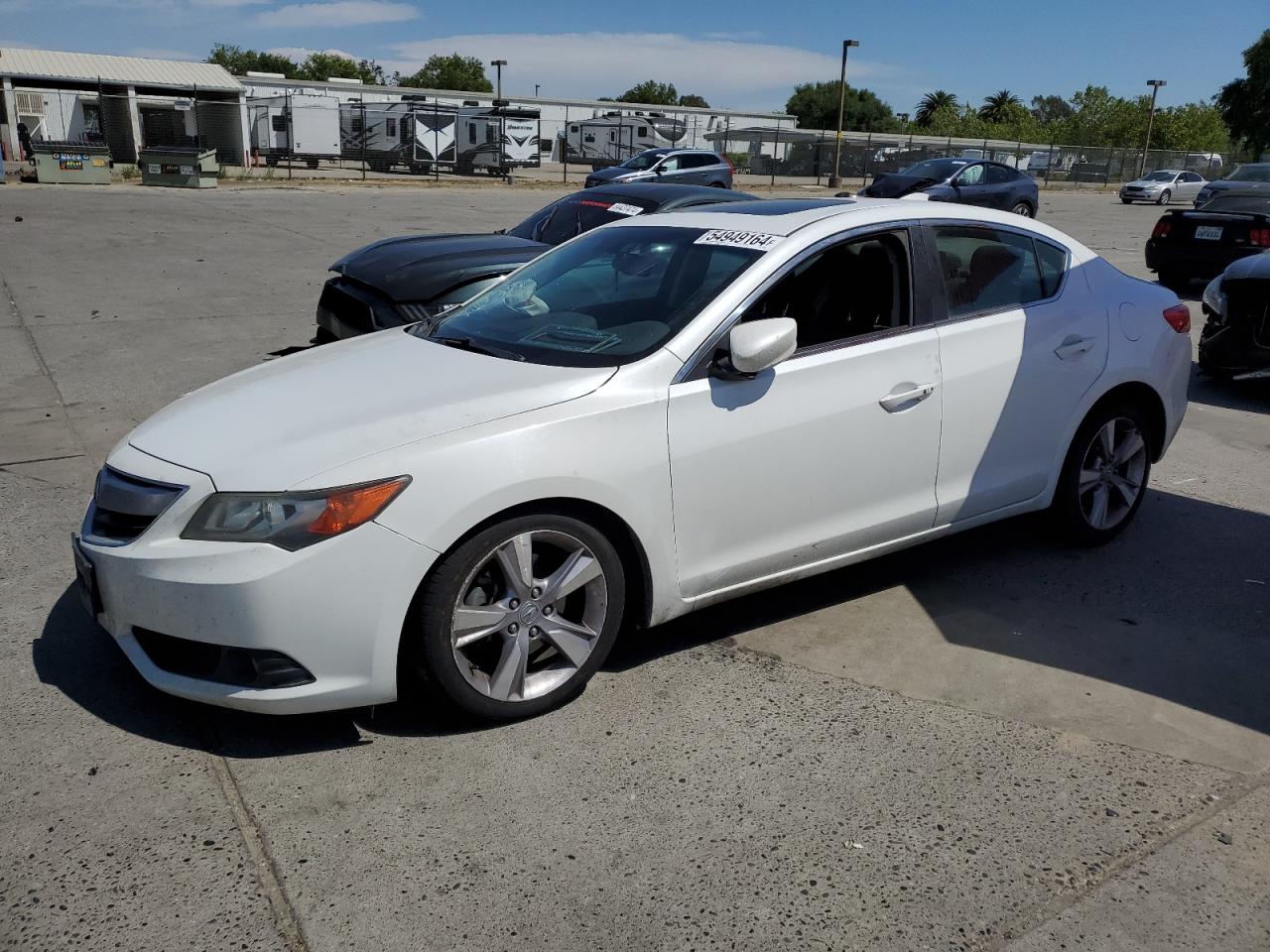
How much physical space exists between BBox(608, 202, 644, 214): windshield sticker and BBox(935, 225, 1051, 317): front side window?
4.30m

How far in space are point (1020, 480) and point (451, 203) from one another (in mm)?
25135

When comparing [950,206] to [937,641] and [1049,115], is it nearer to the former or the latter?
[937,641]

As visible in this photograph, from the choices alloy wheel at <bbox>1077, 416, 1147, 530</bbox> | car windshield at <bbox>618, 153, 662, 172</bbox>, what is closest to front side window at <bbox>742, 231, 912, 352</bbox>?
alloy wheel at <bbox>1077, 416, 1147, 530</bbox>

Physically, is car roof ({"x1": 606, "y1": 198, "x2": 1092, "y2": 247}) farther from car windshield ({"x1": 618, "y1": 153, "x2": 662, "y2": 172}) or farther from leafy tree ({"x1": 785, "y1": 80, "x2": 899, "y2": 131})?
leafy tree ({"x1": 785, "y1": 80, "x2": 899, "y2": 131})

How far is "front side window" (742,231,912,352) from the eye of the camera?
3.94 m

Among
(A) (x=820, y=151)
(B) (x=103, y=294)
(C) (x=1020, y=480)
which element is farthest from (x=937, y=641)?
(A) (x=820, y=151)

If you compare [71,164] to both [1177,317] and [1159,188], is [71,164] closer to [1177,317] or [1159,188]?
[1177,317]

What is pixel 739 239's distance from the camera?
4.08m

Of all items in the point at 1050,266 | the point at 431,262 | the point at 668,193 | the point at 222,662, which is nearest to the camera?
the point at 222,662

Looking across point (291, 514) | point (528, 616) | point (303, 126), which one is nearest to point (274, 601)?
point (291, 514)

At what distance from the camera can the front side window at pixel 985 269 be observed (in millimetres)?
4359

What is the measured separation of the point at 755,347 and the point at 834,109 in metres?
107

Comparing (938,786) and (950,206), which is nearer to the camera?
(938,786)

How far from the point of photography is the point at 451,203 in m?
27.9
